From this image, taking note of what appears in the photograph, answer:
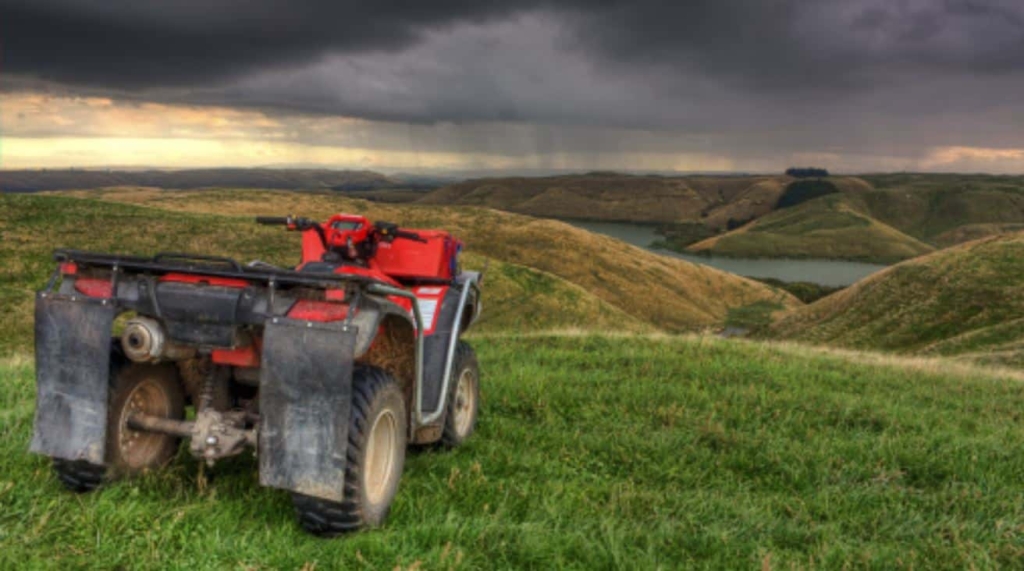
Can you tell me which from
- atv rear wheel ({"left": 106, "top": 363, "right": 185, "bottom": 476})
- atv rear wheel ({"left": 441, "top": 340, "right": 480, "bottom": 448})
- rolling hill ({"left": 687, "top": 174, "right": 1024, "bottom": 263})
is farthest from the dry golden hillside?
rolling hill ({"left": 687, "top": 174, "right": 1024, "bottom": 263})

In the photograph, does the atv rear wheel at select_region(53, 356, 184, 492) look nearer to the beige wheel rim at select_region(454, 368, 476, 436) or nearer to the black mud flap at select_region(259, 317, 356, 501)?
the black mud flap at select_region(259, 317, 356, 501)

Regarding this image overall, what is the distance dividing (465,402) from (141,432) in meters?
2.68

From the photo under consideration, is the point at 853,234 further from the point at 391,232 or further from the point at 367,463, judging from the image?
the point at 367,463

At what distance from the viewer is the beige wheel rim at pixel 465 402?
588cm

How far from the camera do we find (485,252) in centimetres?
5838

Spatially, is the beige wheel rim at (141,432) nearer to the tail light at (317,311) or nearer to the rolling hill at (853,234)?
the tail light at (317,311)

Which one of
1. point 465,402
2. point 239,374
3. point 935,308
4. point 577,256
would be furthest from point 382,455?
point 577,256

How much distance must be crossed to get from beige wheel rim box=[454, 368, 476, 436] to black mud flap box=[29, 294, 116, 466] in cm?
283

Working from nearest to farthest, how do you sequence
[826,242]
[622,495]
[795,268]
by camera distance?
[622,495] < [795,268] < [826,242]

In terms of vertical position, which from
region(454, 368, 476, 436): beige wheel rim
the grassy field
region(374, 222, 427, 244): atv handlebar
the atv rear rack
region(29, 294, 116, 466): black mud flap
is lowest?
the grassy field

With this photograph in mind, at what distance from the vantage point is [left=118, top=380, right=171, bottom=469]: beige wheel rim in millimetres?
4195

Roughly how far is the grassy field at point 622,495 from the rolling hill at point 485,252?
226 centimetres

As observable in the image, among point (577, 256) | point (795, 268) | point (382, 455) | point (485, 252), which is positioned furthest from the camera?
point (795, 268)

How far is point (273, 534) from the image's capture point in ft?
12.1
